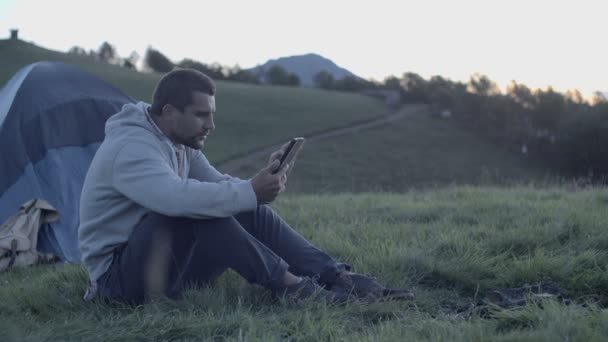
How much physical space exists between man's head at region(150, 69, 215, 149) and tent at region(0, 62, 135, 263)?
266cm

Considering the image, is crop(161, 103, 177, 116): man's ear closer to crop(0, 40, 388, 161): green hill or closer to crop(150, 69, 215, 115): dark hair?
crop(150, 69, 215, 115): dark hair

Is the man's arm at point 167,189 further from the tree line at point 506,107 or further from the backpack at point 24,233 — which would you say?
the tree line at point 506,107

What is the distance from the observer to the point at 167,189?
3541mm

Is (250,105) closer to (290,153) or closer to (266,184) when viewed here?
(290,153)

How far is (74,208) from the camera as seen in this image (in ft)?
21.4

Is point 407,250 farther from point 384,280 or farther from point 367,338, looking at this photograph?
point 367,338

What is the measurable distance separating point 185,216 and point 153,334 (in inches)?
26.0

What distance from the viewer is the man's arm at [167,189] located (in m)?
3.53

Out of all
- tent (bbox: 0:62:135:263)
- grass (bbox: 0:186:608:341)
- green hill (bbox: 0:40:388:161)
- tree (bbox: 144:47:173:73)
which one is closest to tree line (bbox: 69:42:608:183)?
tree (bbox: 144:47:173:73)

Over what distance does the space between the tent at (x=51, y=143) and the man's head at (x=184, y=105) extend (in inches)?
105

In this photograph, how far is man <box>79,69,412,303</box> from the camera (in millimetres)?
3615

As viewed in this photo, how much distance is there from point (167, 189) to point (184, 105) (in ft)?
1.88

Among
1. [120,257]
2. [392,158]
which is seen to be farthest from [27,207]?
[392,158]

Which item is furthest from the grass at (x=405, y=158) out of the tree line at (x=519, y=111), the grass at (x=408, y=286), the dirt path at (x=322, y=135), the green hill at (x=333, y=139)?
the grass at (x=408, y=286)
